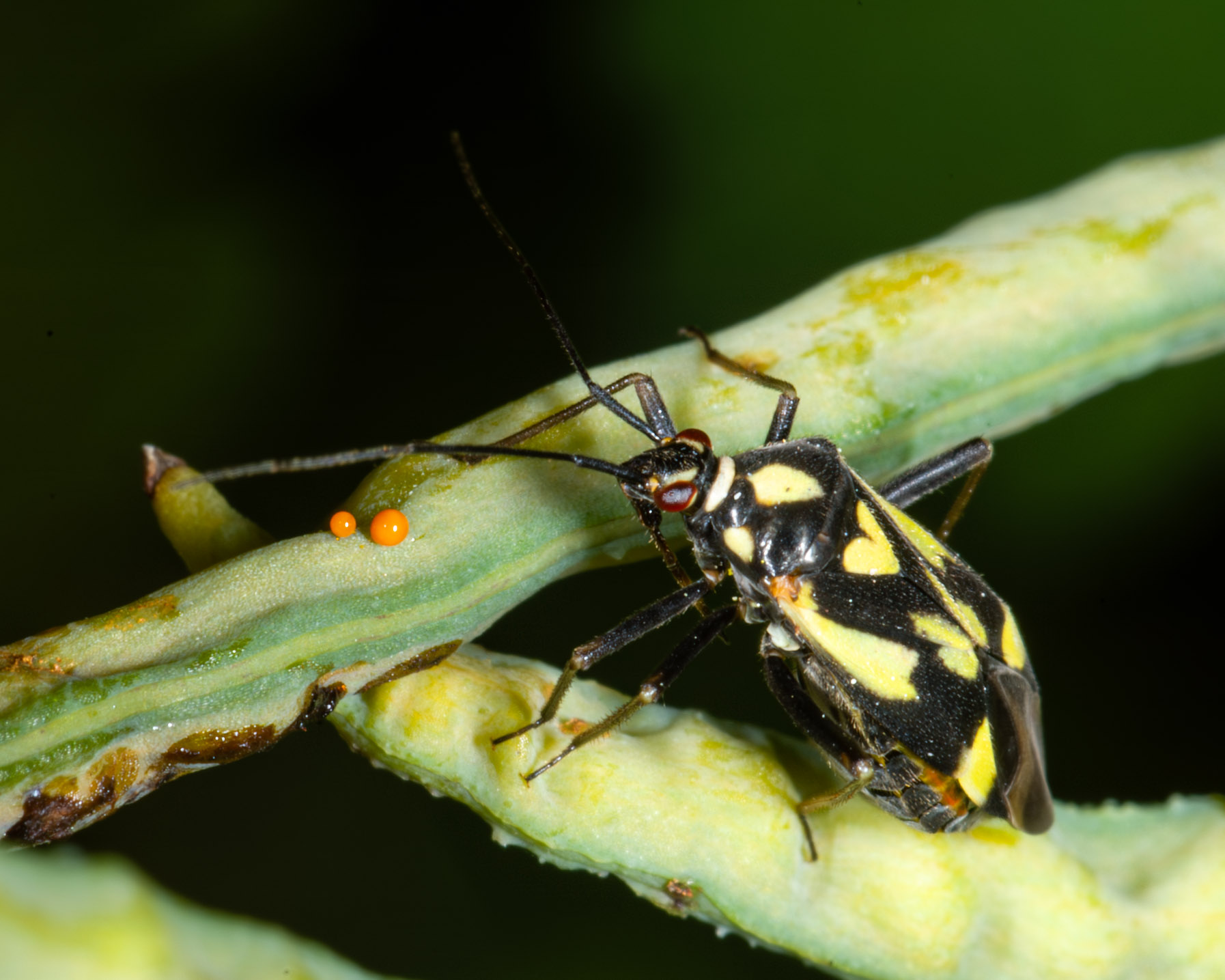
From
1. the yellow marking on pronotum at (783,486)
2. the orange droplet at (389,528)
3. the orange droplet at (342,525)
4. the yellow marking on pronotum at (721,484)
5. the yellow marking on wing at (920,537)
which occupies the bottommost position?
the yellow marking on wing at (920,537)

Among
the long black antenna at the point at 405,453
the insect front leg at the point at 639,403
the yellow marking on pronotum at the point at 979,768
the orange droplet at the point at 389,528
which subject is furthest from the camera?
the yellow marking on pronotum at the point at 979,768

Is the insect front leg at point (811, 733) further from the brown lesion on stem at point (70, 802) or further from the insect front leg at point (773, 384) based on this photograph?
the brown lesion on stem at point (70, 802)

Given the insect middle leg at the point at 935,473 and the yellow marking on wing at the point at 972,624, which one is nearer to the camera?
the yellow marking on wing at the point at 972,624

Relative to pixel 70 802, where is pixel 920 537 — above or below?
below

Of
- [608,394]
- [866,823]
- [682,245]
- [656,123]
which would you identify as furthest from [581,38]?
[866,823]

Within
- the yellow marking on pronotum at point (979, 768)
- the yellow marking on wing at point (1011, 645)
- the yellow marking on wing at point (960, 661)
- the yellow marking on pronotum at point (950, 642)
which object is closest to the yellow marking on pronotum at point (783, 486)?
the yellow marking on pronotum at point (950, 642)

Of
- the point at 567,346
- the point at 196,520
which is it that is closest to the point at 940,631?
the point at 567,346

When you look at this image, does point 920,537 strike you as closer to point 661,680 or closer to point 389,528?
point 661,680

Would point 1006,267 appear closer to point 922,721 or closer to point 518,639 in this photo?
point 922,721
